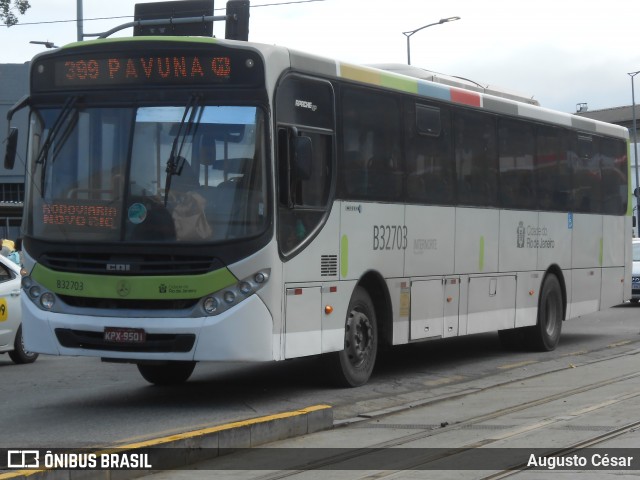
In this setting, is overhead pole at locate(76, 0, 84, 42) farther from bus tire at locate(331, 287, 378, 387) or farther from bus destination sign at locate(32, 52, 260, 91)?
bus destination sign at locate(32, 52, 260, 91)

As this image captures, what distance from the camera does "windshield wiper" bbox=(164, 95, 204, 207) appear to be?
1083 cm

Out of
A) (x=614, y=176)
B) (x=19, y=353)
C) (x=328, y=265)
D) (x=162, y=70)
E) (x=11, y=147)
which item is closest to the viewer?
(x=162, y=70)

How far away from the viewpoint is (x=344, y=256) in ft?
40.4

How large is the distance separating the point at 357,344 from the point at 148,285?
2.80m

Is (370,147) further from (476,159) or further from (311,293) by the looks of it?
(476,159)

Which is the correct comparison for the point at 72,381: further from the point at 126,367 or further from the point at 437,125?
the point at 437,125

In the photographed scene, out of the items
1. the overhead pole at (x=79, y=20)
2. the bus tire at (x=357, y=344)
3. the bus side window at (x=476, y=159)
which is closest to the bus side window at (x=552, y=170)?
the bus side window at (x=476, y=159)

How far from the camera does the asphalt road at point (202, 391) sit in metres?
9.98

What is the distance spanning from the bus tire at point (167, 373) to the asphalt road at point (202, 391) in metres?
0.13

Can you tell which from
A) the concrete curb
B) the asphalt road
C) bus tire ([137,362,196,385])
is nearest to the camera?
the concrete curb

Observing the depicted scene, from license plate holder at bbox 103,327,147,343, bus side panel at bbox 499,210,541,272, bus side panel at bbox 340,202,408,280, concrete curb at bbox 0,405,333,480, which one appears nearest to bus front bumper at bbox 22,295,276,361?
license plate holder at bbox 103,327,147,343

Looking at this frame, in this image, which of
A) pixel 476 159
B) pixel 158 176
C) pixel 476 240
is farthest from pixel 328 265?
pixel 476 159

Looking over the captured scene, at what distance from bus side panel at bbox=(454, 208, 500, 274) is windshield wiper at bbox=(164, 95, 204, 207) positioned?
15.8 feet

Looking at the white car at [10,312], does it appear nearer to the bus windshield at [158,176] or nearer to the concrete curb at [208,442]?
the bus windshield at [158,176]
